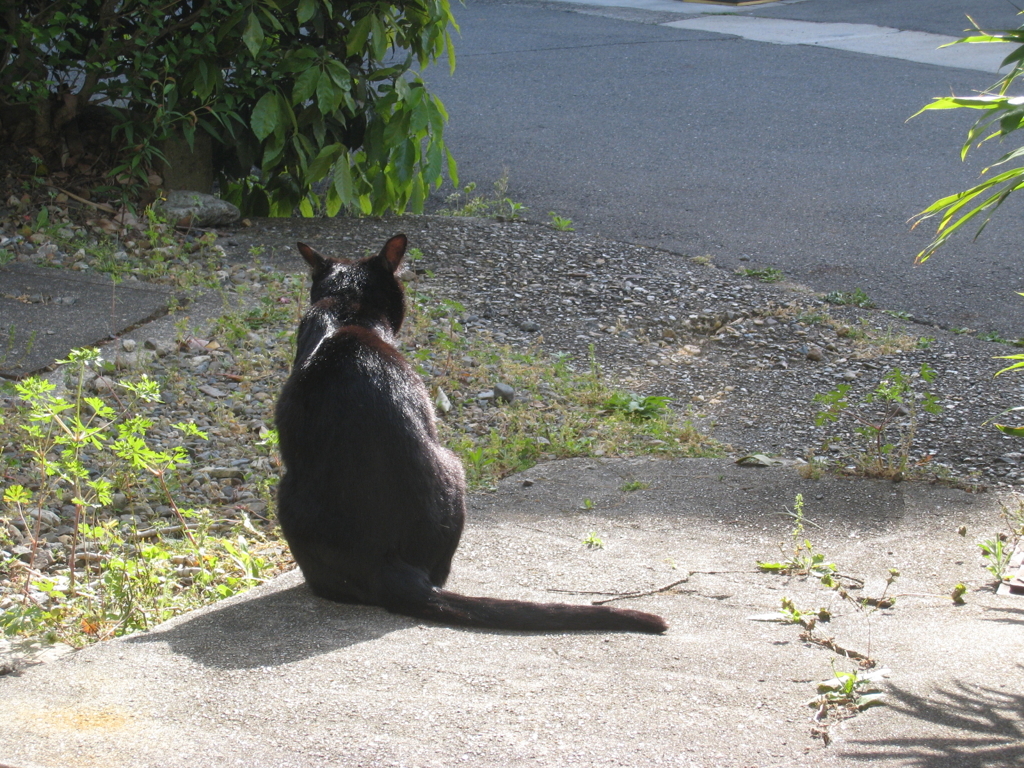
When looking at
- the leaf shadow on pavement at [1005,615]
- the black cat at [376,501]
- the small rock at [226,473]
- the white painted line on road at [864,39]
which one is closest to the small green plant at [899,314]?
the leaf shadow on pavement at [1005,615]

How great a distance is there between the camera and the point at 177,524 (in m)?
3.49

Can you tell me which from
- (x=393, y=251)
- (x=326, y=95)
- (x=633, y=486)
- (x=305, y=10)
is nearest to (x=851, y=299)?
(x=633, y=486)

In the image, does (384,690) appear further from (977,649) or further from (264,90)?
(264,90)

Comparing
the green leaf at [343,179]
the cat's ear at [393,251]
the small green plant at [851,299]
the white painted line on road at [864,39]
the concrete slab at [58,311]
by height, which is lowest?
the concrete slab at [58,311]

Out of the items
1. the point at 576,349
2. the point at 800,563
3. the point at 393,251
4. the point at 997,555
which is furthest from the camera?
the point at 576,349

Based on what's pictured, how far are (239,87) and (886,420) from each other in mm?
4102

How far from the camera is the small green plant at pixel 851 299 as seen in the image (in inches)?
216

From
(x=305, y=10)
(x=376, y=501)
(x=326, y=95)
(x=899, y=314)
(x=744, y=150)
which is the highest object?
(x=305, y=10)

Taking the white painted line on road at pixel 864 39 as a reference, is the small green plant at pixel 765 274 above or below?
below

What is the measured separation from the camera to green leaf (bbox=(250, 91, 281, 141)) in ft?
18.2

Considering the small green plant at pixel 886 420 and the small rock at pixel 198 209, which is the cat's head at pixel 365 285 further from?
the small rock at pixel 198 209

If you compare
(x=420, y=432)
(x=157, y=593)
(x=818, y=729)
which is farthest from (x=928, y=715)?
(x=157, y=593)

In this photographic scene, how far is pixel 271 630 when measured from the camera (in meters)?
2.45

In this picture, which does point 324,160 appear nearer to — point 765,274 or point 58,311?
point 58,311
